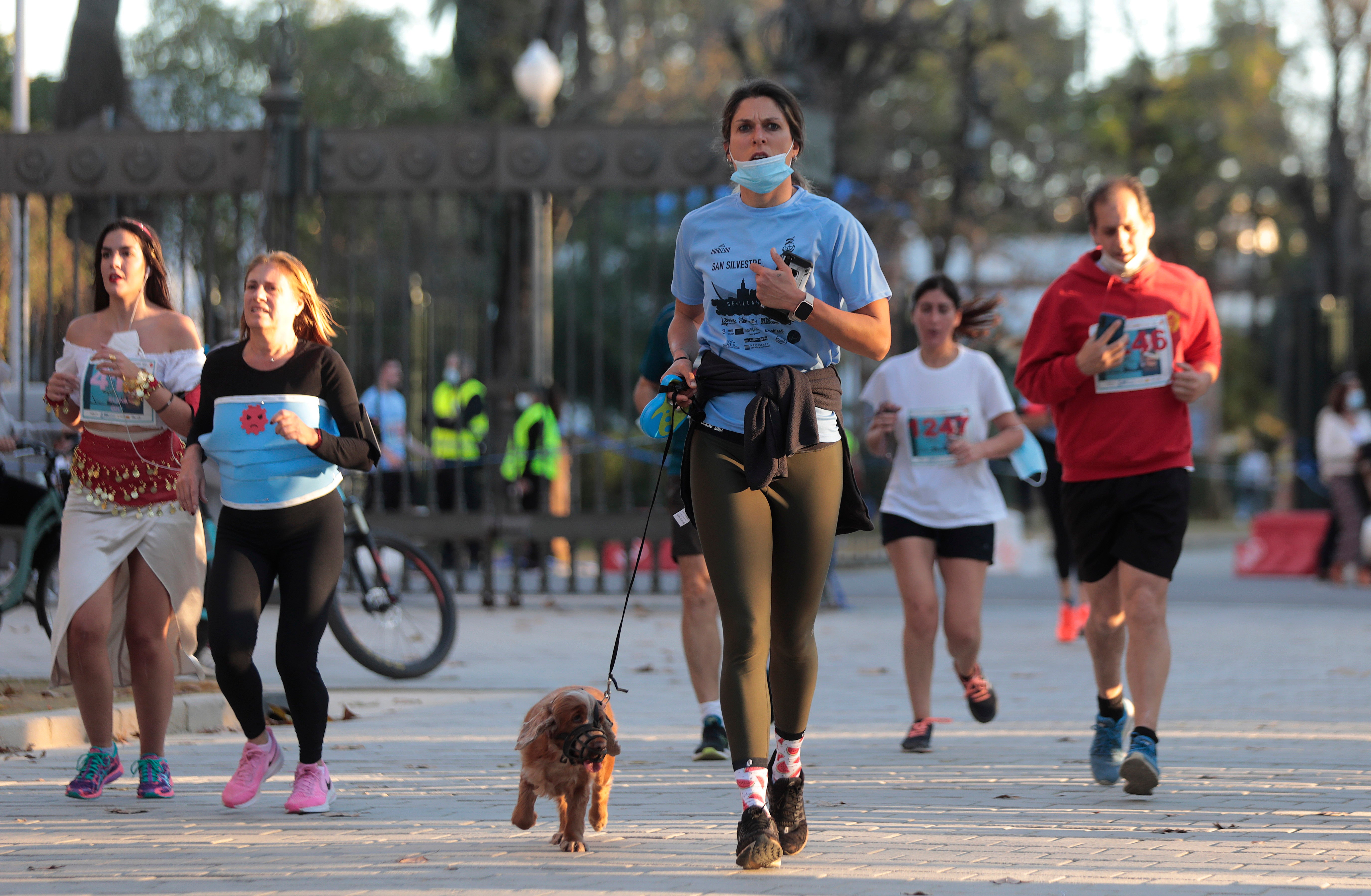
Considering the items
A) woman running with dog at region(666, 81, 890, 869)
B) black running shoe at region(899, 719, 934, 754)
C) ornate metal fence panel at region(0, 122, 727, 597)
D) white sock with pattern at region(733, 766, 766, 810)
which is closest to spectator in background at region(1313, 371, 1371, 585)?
ornate metal fence panel at region(0, 122, 727, 597)

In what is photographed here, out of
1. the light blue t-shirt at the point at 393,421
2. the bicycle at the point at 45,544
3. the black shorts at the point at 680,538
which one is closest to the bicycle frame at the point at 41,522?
the bicycle at the point at 45,544

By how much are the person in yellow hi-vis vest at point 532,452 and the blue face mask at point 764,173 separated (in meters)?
7.33

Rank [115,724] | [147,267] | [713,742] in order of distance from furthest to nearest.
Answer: [115,724]
[713,742]
[147,267]

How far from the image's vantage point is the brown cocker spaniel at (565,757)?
4336 mm

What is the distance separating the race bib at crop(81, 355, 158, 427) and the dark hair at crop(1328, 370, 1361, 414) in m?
12.8

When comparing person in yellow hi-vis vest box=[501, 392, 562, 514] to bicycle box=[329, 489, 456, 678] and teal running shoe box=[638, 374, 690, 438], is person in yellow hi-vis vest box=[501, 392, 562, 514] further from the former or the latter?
teal running shoe box=[638, 374, 690, 438]

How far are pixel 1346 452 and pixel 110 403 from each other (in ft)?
42.3

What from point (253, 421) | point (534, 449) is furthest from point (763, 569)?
point (534, 449)

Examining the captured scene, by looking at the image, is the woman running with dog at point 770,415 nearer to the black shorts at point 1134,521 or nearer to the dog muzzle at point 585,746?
the dog muzzle at point 585,746

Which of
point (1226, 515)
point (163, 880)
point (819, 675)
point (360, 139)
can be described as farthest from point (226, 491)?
point (1226, 515)

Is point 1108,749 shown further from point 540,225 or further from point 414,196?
point 414,196

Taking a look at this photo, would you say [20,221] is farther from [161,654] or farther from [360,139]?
[161,654]

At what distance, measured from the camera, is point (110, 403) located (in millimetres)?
5273

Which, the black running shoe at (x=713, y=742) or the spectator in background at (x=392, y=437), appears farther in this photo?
the spectator in background at (x=392, y=437)
